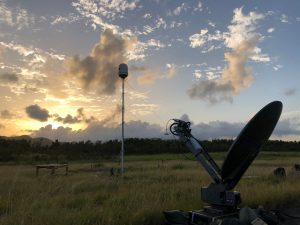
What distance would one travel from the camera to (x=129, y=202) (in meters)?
9.91

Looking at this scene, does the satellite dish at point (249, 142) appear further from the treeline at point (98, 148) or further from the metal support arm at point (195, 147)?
the treeline at point (98, 148)

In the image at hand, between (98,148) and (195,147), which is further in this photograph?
(98,148)

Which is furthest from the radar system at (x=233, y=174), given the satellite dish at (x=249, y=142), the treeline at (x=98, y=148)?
the treeline at (x=98, y=148)

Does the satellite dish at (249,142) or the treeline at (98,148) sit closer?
the satellite dish at (249,142)

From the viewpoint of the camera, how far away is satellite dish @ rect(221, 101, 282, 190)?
8.32 m

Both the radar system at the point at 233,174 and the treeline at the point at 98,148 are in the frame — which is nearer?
the radar system at the point at 233,174

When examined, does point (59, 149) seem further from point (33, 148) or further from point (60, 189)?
point (60, 189)

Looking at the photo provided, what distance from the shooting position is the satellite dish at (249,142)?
8.32 metres

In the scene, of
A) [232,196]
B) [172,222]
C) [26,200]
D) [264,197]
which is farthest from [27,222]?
[264,197]

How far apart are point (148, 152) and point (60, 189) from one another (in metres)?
63.7

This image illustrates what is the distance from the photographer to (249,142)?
335 inches

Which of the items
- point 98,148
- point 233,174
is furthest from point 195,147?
point 98,148

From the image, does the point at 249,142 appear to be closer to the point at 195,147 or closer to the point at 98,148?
the point at 195,147

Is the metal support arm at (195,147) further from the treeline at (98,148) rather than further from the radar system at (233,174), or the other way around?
the treeline at (98,148)
